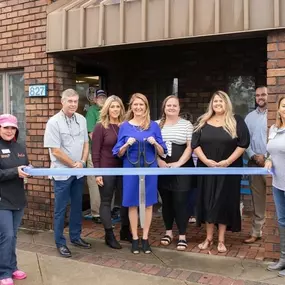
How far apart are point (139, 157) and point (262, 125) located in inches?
60.1

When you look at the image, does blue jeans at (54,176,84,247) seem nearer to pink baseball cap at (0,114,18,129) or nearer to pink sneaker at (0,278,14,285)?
pink sneaker at (0,278,14,285)

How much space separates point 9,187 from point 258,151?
2850mm

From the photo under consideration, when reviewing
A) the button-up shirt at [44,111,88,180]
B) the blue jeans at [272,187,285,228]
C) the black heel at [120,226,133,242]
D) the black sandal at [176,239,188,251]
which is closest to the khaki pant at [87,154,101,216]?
the black heel at [120,226,133,242]

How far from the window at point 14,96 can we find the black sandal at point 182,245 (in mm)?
2791

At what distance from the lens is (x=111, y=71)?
24.2 ft

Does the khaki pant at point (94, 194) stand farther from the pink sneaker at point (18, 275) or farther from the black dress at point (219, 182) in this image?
the pink sneaker at point (18, 275)

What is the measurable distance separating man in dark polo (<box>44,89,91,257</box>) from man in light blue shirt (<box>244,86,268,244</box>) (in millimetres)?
2001

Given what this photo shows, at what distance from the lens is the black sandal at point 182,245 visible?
4849mm

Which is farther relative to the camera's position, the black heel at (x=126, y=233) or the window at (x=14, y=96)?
the window at (x=14, y=96)

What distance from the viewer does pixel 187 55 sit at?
7.17 metres

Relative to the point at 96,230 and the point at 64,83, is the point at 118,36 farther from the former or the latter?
the point at 96,230

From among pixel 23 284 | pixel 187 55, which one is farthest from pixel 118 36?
pixel 23 284

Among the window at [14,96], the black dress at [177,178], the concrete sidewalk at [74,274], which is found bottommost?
the concrete sidewalk at [74,274]

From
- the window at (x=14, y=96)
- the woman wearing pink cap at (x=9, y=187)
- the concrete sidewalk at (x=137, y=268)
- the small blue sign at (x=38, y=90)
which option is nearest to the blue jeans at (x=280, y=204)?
the concrete sidewalk at (x=137, y=268)
